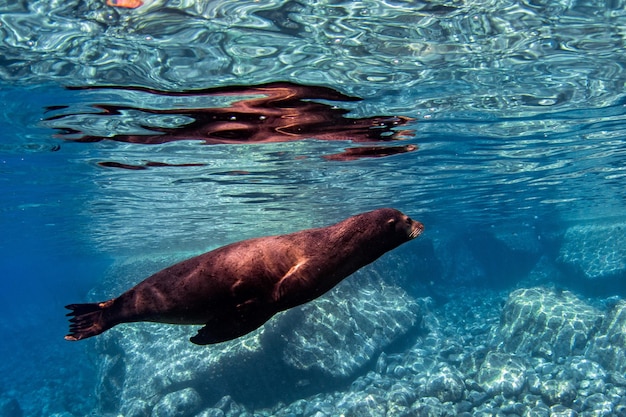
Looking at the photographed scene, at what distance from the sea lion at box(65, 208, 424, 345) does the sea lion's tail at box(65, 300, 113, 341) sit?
50 centimetres

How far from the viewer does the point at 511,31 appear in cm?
648

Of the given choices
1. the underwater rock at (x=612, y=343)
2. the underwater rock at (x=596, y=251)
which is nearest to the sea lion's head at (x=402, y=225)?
the underwater rock at (x=612, y=343)

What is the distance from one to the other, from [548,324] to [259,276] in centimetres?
1726

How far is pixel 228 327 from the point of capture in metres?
3.47

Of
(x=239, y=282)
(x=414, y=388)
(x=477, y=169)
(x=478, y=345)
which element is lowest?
(x=478, y=345)

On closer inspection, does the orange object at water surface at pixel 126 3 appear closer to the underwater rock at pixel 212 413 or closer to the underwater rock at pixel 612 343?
the underwater rock at pixel 212 413

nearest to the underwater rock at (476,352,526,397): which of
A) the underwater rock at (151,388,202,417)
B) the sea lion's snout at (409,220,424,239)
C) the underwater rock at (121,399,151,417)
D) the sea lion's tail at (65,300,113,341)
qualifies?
the underwater rock at (151,388,202,417)

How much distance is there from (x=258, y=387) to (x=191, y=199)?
32.0 ft

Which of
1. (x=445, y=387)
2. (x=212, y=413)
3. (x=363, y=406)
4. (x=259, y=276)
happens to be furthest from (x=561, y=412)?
(x=259, y=276)

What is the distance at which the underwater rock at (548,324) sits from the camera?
15.7 meters

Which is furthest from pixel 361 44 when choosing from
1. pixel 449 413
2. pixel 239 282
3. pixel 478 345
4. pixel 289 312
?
pixel 478 345

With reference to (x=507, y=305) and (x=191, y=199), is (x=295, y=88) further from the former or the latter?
(x=507, y=305)

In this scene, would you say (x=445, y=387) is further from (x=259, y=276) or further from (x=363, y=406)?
(x=259, y=276)

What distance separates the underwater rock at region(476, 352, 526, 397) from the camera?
12219mm
